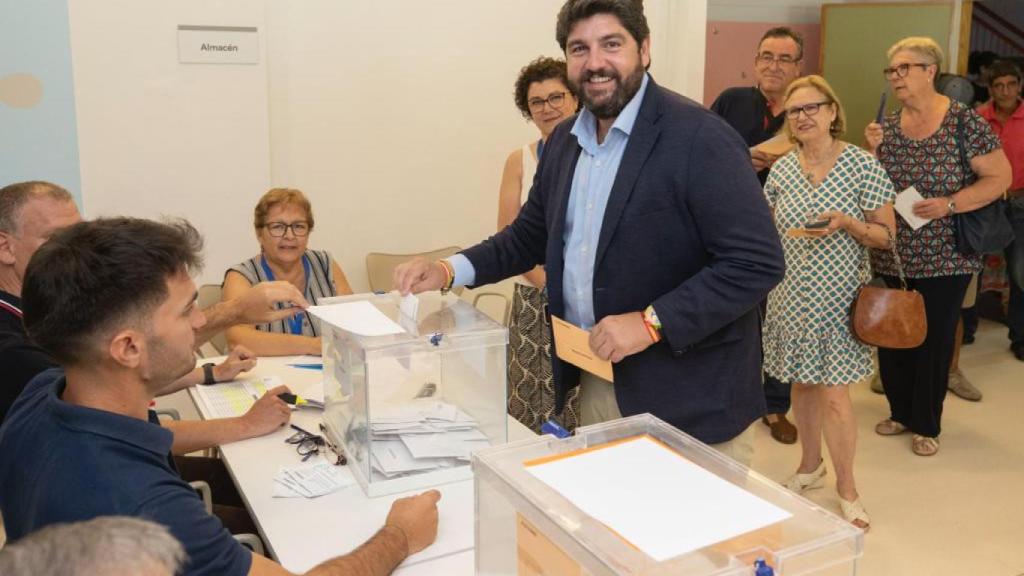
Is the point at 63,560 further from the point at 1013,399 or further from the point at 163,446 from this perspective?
the point at 1013,399

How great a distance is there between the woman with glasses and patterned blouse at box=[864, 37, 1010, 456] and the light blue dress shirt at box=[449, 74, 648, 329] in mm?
2448

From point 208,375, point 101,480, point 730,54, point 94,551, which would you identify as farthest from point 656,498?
point 730,54

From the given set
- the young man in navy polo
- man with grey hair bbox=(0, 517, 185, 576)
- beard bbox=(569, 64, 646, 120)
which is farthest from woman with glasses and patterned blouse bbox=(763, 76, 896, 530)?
man with grey hair bbox=(0, 517, 185, 576)

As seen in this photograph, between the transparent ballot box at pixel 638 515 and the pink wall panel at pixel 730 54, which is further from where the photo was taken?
the pink wall panel at pixel 730 54

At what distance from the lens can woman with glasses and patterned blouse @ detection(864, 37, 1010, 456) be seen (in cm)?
404

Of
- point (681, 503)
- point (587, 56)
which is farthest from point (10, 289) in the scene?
point (681, 503)

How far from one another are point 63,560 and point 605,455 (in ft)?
2.53

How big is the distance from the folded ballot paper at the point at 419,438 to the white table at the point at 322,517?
0.22 ft

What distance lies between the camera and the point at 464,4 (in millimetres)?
4812

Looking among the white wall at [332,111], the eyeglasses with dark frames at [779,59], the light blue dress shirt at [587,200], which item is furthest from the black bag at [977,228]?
the light blue dress shirt at [587,200]

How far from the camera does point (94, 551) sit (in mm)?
941

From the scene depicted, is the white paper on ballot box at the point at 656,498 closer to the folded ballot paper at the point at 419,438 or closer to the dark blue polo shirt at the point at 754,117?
the folded ballot paper at the point at 419,438

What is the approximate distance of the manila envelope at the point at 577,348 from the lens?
2047 millimetres

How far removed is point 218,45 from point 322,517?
2.93 meters
